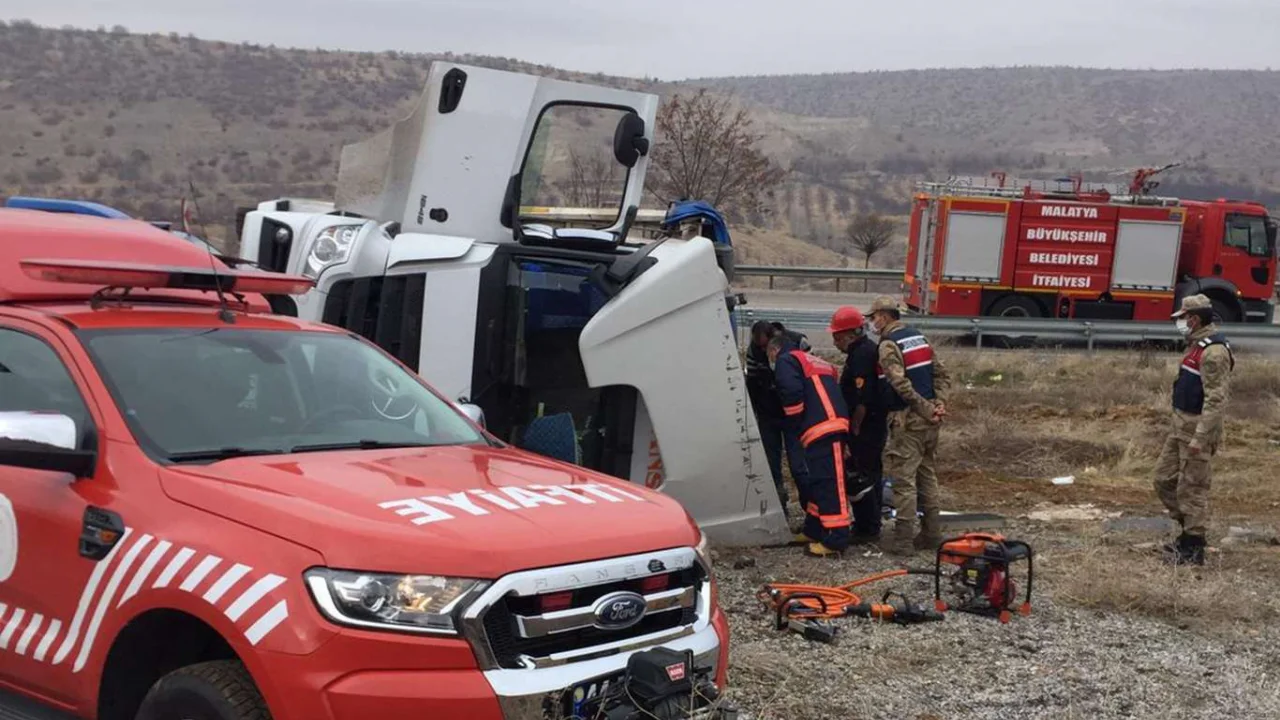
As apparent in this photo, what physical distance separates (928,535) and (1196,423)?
6.32 ft

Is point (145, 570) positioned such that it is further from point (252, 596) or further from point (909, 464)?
point (909, 464)

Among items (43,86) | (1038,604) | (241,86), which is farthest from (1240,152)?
(1038,604)

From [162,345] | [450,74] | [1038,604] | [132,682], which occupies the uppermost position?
[450,74]

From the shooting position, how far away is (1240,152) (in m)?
112

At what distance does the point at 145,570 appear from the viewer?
12.2ft

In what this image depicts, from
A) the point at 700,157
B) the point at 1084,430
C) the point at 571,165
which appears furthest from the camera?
the point at 700,157

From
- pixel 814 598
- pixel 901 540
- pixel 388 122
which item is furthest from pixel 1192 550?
pixel 388 122

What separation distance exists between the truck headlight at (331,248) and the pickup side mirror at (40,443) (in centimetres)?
449

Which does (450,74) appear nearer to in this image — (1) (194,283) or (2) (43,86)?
(1) (194,283)

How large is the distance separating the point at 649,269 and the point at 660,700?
4.42 m

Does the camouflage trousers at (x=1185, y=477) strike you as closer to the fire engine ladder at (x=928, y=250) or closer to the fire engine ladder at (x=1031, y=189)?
the fire engine ladder at (x=928, y=250)

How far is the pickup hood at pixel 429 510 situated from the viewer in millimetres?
3523

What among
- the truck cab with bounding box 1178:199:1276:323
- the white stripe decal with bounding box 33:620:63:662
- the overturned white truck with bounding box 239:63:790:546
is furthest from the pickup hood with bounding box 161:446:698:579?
the truck cab with bounding box 1178:199:1276:323

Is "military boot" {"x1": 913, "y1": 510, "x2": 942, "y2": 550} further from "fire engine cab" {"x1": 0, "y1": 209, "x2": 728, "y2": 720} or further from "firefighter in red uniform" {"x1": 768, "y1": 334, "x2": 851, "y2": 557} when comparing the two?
"fire engine cab" {"x1": 0, "y1": 209, "x2": 728, "y2": 720}
